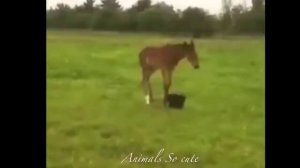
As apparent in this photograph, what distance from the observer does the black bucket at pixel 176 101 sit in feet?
3.60

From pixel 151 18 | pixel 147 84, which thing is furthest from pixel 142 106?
pixel 151 18

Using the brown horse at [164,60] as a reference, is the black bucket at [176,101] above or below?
below

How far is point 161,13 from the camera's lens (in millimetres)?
1094

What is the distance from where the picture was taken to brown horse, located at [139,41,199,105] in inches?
→ 43.3

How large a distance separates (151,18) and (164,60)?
0.28 feet

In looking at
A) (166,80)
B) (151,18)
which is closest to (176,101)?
(166,80)

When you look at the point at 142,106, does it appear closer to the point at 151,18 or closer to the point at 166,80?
the point at 166,80

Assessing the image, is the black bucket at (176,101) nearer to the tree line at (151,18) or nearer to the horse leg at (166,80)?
the horse leg at (166,80)

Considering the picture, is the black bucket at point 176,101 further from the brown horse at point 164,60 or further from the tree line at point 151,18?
the tree line at point 151,18

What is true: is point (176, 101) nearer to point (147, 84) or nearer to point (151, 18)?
point (147, 84)

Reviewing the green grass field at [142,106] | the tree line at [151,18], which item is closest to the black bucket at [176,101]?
the green grass field at [142,106]

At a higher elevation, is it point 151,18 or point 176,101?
point 151,18

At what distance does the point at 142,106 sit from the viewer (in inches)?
43.4

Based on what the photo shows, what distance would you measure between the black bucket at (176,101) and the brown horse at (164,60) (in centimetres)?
1
